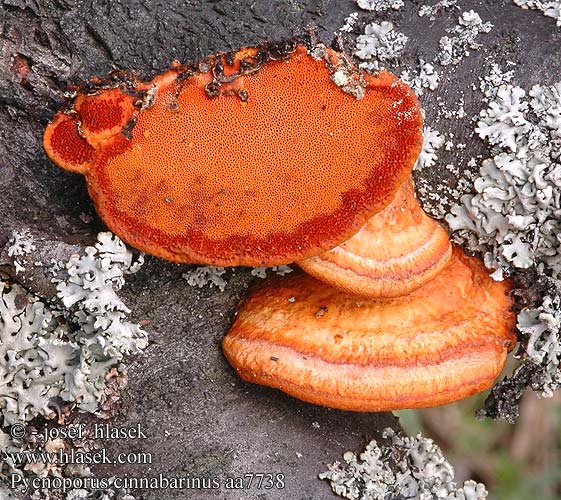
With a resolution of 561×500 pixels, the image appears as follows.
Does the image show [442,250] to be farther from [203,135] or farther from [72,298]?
[72,298]

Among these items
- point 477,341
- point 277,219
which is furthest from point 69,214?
point 477,341

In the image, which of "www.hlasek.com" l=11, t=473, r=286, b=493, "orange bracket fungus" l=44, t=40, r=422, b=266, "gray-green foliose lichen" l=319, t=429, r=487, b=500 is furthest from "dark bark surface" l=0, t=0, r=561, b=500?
"orange bracket fungus" l=44, t=40, r=422, b=266

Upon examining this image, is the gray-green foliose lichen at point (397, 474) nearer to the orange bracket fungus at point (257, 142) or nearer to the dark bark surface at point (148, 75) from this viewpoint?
the dark bark surface at point (148, 75)

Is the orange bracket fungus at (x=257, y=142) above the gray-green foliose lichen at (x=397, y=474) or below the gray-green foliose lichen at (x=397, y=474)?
above

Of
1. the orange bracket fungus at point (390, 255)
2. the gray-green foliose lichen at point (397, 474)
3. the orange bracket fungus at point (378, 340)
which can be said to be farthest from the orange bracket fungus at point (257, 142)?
the gray-green foliose lichen at point (397, 474)

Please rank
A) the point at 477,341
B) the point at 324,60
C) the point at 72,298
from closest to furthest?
the point at 324,60 < the point at 72,298 < the point at 477,341
